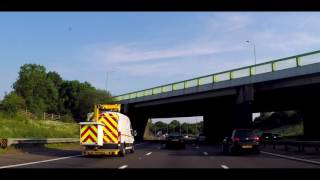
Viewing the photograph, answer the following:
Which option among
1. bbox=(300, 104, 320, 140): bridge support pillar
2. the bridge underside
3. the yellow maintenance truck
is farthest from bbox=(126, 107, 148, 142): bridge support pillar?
the yellow maintenance truck

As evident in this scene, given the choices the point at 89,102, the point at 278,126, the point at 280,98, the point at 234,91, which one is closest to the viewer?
the point at 234,91

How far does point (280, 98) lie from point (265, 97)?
223 centimetres

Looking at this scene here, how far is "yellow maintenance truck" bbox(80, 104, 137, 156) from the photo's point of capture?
2861 cm

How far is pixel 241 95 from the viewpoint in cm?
5281

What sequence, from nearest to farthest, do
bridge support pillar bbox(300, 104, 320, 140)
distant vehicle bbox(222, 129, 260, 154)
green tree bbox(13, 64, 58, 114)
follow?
distant vehicle bbox(222, 129, 260, 154) < bridge support pillar bbox(300, 104, 320, 140) < green tree bbox(13, 64, 58, 114)

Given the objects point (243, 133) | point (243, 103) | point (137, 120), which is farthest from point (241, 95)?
point (137, 120)

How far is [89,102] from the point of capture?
10350 cm

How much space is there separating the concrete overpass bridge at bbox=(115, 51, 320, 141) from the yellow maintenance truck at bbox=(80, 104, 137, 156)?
18178 millimetres

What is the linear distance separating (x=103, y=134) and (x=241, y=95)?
2625 centimetres

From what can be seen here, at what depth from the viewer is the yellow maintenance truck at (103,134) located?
2861 centimetres

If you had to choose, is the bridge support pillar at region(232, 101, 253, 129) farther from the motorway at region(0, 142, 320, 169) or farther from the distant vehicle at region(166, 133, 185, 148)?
the motorway at region(0, 142, 320, 169)
